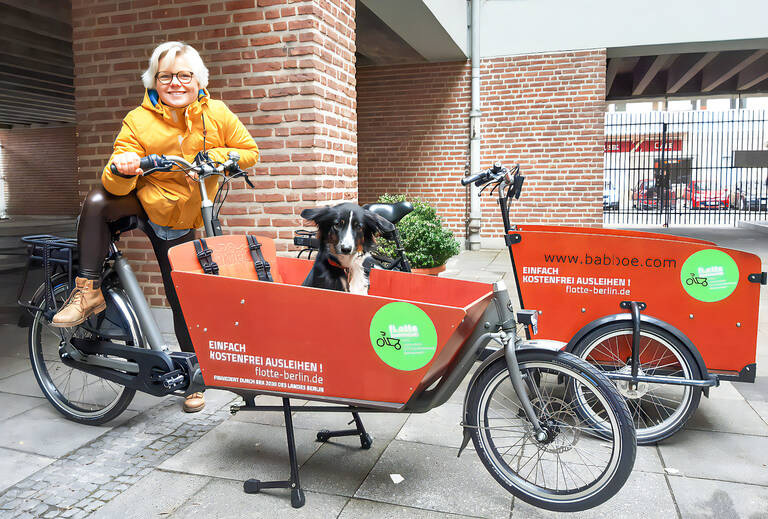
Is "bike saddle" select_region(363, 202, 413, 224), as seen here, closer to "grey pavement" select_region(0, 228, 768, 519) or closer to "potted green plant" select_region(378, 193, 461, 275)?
"grey pavement" select_region(0, 228, 768, 519)

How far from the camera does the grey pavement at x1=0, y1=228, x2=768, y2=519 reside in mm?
2311

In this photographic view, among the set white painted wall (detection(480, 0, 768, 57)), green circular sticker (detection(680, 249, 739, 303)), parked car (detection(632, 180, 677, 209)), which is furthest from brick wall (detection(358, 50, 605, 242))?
green circular sticker (detection(680, 249, 739, 303))

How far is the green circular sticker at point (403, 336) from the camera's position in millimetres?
2049

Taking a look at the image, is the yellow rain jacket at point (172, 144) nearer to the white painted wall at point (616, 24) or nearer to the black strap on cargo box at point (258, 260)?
the black strap on cargo box at point (258, 260)

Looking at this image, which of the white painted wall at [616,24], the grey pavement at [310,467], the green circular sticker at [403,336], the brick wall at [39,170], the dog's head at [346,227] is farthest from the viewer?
the brick wall at [39,170]

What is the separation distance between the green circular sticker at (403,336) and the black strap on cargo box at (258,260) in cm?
92

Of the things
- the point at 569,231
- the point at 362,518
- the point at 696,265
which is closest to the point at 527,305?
the point at 569,231

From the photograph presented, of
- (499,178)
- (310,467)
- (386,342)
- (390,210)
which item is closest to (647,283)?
(499,178)

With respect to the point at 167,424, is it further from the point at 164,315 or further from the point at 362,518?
the point at 164,315

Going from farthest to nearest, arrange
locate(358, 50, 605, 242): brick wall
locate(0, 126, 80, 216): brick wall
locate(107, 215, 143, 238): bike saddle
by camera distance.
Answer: locate(0, 126, 80, 216): brick wall → locate(358, 50, 605, 242): brick wall → locate(107, 215, 143, 238): bike saddle

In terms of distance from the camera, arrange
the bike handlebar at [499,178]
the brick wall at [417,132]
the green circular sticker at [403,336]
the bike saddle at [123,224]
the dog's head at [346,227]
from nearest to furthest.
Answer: the green circular sticker at [403,336] → the dog's head at [346,227] → the bike saddle at [123,224] → the bike handlebar at [499,178] → the brick wall at [417,132]

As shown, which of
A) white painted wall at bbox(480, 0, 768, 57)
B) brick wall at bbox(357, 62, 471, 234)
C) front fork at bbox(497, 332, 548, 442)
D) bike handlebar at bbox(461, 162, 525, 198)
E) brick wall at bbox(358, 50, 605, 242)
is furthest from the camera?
brick wall at bbox(357, 62, 471, 234)

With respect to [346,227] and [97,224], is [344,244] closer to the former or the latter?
[346,227]

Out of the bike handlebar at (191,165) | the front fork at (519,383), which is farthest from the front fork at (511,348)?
the bike handlebar at (191,165)
